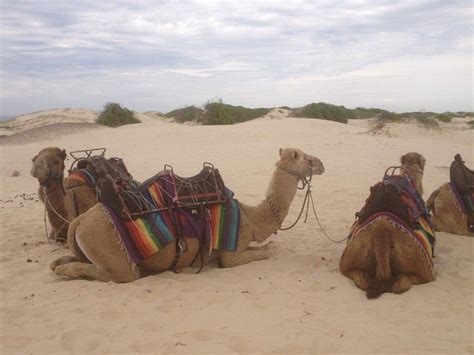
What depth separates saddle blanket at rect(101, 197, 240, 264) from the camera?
4449 mm

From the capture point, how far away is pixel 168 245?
4648 mm

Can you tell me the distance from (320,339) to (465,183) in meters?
3.63

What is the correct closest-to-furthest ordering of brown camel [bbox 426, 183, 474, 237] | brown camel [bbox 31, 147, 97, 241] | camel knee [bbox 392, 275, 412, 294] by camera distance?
camel knee [bbox 392, 275, 412, 294] → brown camel [bbox 31, 147, 97, 241] → brown camel [bbox 426, 183, 474, 237]

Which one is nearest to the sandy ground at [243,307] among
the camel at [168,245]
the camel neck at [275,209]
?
the camel at [168,245]

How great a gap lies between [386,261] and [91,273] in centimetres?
284

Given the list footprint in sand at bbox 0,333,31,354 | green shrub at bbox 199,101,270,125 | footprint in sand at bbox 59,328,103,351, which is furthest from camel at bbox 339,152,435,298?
green shrub at bbox 199,101,270,125

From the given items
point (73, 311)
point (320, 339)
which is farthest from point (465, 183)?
point (73, 311)

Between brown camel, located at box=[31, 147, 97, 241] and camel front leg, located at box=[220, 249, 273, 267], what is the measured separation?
1.83 metres

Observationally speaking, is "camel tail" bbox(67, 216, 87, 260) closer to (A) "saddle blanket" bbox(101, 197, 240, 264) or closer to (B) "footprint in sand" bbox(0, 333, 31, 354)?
(A) "saddle blanket" bbox(101, 197, 240, 264)

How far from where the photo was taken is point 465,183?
583cm

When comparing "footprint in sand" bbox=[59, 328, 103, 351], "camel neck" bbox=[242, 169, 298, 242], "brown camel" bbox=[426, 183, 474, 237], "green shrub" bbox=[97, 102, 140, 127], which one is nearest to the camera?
"footprint in sand" bbox=[59, 328, 103, 351]

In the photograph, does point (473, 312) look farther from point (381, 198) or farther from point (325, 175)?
point (325, 175)

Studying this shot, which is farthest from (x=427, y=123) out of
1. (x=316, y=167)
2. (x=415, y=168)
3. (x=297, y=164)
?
(x=297, y=164)

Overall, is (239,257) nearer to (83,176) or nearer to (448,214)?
(83,176)
